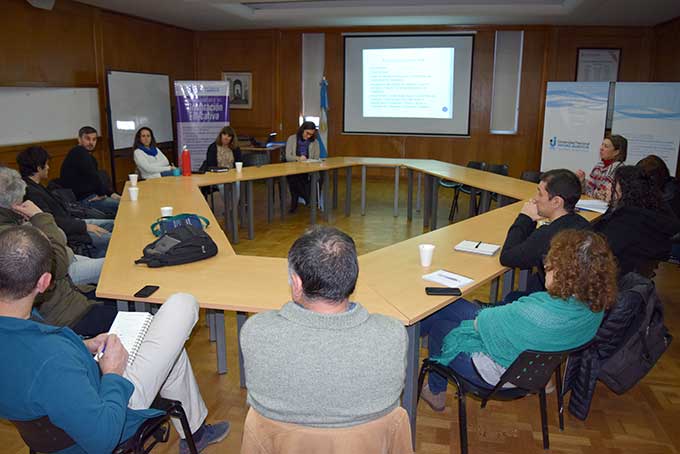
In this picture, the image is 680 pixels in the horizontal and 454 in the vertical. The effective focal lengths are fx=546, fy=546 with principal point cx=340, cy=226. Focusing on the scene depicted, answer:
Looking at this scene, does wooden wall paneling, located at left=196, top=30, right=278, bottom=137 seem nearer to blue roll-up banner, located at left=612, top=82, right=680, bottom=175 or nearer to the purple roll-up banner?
the purple roll-up banner

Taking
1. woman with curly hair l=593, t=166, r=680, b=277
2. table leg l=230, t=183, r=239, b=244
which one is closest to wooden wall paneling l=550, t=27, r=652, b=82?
table leg l=230, t=183, r=239, b=244

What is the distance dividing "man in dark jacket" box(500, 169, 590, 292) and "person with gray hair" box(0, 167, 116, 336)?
201cm

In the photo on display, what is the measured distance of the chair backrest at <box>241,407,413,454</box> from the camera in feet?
4.31

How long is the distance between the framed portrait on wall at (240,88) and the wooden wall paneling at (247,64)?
0.23 ft

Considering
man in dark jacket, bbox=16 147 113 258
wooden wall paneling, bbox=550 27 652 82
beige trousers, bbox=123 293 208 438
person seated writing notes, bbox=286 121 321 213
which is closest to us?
beige trousers, bbox=123 293 208 438

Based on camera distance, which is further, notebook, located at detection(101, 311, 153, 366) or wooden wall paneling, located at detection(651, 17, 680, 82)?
wooden wall paneling, located at detection(651, 17, 680, 82)

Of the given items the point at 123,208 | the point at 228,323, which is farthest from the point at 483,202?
the point at 123,208

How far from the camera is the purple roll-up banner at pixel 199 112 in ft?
27.7

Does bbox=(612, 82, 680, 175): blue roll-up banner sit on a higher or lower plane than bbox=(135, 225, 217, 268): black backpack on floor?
higher

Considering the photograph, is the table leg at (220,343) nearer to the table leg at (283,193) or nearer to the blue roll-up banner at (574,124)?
the table leg at (283,193)

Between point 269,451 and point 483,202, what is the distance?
4.50m

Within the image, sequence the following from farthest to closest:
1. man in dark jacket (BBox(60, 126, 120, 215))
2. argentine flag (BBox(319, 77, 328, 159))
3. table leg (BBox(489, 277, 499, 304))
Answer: argentine flag (BBox(319, 77, 328, 159)), man in dark jacket (BBox(60, 126, 120, 215)), table leg (BBox(489, 277, 499, 304))

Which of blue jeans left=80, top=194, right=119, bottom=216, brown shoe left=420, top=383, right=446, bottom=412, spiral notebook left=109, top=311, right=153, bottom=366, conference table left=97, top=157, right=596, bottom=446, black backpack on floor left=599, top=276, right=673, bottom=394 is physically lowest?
brown shoe left=420, top=383, right=446, bottom=412

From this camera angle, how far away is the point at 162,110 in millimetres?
9391
